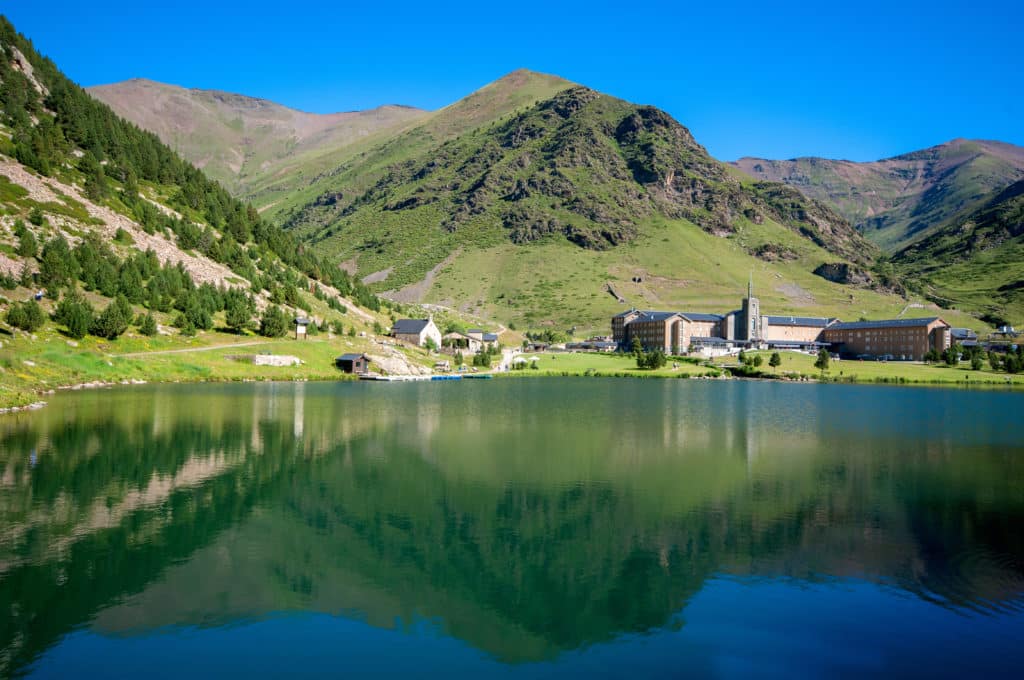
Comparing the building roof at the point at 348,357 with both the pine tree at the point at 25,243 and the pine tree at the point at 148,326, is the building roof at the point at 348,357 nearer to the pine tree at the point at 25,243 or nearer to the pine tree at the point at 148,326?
the pine tree at the point at 148,326

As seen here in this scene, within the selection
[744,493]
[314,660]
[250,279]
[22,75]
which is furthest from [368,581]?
[22,75]

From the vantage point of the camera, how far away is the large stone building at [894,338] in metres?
147

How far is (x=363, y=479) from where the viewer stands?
2806 cm

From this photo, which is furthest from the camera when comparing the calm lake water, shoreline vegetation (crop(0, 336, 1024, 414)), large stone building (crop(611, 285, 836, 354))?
large stone building (crop(611, 285, 836, 354))

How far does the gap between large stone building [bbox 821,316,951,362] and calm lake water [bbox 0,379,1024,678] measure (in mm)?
125439

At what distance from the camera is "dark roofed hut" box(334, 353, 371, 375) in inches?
3543

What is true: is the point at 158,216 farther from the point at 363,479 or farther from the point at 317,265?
the point at 363,479

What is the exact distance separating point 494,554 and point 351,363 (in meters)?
74.1

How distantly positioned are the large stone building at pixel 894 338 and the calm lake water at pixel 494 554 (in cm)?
12544

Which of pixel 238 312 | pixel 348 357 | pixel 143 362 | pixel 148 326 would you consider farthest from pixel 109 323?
pixel 348 357

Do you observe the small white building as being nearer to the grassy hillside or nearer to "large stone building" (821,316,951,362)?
the grassy hillside

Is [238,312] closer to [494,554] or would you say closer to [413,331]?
[413,331]

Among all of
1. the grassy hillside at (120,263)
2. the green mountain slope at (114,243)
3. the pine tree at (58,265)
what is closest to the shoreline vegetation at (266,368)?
the grassy hillside at (120,263)

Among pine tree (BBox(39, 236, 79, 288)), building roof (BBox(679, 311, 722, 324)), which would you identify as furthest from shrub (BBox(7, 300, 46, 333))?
building roof (BBox(679, 311, 722, 324))
